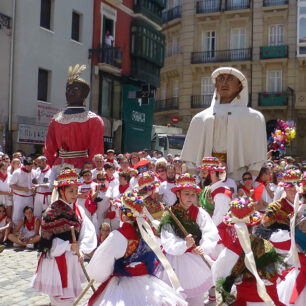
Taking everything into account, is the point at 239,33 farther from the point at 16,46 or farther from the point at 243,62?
the point at 16,46

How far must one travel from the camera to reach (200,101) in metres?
29.9

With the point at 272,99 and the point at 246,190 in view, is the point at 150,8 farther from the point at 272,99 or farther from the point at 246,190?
the point at 246,190

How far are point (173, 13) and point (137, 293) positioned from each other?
96.5ft

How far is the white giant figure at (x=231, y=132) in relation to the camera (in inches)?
263

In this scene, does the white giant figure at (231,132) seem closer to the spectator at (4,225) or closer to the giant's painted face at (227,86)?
the giant's painted face at (227,86)

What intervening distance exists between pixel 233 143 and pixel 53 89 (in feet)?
39.0

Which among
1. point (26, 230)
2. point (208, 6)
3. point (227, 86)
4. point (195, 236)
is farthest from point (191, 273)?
point (208, 6)

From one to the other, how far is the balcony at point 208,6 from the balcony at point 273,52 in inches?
159

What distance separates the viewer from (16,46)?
15.7 meters

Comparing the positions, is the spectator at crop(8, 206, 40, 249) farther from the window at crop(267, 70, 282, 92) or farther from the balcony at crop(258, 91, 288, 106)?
the window at crop(267, 70, 282, 92)

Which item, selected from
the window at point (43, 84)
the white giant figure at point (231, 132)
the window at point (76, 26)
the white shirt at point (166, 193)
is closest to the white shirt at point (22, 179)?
the white shirt at point (166, 193)

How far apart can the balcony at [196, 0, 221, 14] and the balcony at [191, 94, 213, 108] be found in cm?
540

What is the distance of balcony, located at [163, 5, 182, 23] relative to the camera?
30.7 metres

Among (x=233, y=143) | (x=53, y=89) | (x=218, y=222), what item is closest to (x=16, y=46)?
(x=53, y=89)
